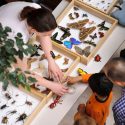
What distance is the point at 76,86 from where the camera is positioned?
218 centimetres

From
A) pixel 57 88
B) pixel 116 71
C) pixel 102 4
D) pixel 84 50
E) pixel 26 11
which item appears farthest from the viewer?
pixel 102 4

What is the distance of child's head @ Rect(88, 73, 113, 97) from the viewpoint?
1963 mm

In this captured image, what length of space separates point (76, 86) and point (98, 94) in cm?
23

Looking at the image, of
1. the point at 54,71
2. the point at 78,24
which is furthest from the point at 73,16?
the point at 54,71

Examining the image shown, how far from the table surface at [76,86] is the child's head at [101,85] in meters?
0.18

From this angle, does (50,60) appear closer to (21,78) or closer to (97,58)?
(97,58)

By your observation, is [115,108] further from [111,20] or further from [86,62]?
[111,20]

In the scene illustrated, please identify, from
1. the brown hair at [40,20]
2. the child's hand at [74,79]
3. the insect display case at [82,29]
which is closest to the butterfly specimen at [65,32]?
the insect display case at [82,29]

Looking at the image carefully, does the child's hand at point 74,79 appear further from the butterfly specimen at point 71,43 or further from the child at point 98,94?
the butterfly specimen at point 71,43

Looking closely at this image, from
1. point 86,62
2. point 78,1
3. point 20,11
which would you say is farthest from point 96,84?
point 78,1

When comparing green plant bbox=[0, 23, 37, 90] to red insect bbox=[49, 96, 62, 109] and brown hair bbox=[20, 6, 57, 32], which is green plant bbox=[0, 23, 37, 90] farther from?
red insect bbox=[49, 96, 62, 109]

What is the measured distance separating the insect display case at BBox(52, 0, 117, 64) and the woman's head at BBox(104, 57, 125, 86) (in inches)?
14.6

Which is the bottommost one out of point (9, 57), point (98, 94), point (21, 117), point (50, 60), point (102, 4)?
point (21, 117)

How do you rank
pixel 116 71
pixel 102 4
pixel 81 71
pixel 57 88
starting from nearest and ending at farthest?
pixel 116 71, pixel 57 88, pixel 81 71, pixel 102 4
